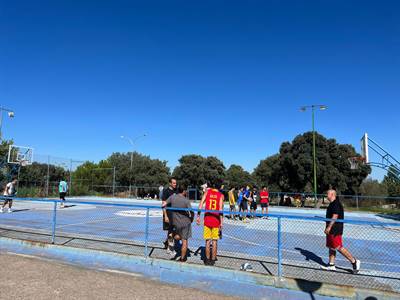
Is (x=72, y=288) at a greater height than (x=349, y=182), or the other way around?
(x=349, y=182)

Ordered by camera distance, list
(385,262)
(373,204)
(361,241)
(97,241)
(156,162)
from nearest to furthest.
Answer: (385,262) < (97,241) < (361,241) < (373,204) < (156,162)

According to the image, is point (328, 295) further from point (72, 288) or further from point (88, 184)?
point (88, 184)

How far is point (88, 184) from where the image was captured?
1511 inches

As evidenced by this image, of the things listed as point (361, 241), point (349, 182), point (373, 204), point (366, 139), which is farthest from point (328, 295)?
point (349, 182)

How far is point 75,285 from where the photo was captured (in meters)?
5.71

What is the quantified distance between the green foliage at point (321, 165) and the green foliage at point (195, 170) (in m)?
16.8

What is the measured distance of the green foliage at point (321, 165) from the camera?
118ft

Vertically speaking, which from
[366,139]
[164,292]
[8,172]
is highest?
[366,139]

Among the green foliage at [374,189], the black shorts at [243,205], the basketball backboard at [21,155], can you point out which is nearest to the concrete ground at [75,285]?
the black shorts at [243,205]

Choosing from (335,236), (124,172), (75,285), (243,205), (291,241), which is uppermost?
(124,172)

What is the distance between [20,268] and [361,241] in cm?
1039

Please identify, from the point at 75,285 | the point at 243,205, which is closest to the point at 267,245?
the point at 75,285

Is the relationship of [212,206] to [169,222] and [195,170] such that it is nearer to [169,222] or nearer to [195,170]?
[169,222]

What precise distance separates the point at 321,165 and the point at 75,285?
34.2 meters
